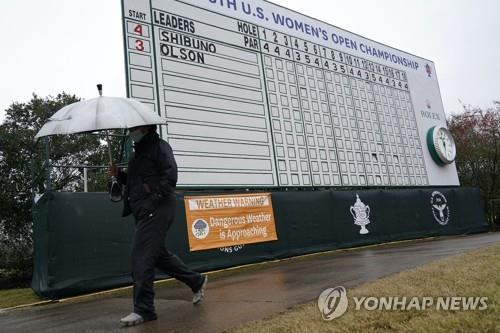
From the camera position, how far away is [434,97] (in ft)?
54.5

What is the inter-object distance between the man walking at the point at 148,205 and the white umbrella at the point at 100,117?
146 mm

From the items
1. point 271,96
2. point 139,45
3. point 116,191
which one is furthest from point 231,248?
point 116,191

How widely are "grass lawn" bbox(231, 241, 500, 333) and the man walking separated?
0.95 m

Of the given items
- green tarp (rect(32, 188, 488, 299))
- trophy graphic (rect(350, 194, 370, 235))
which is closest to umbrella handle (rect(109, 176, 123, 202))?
green tarp (rect(32, 188, 488, 299))

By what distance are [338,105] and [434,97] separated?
5.86 meters

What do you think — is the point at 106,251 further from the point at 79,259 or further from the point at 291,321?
the point at 291,321

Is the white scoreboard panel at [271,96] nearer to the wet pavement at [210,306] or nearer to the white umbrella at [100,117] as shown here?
the wet pavement at [210,306]

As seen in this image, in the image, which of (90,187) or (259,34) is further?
(90,187)

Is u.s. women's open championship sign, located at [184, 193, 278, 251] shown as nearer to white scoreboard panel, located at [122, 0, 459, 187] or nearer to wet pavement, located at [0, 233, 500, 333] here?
white scoreboard panel, located at [122, 0, 459, 187]

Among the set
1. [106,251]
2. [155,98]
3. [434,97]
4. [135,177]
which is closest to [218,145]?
[155,98]

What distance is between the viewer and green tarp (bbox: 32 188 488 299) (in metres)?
6.43

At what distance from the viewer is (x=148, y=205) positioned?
3938 millimetres

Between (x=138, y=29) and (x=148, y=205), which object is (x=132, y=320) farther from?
(x=138, y=29)

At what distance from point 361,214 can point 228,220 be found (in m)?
4.42
